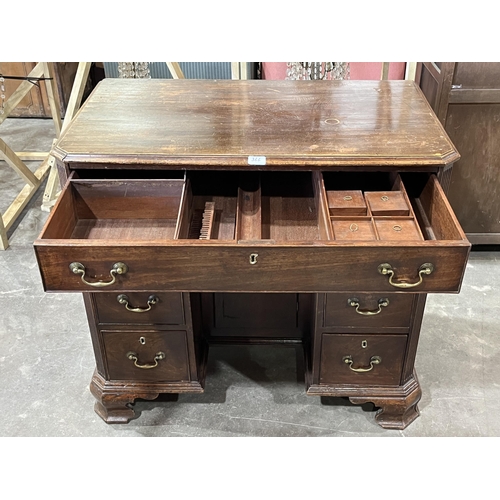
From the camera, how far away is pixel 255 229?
1.79 m

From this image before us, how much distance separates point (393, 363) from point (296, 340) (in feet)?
1.48

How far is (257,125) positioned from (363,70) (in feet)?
5.39

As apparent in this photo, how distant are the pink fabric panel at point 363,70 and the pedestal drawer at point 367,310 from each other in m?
1.62

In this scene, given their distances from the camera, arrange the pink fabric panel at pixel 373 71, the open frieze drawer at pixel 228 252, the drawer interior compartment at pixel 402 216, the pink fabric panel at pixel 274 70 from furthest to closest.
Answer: the pink fabric panel at pixel 274 70
the pink fabric panel at pixel 373 71
the drawer interior compartment at pixel 402 216
the open frieze drawer at pixel 228 252

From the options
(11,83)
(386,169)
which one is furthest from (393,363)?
(11,83)

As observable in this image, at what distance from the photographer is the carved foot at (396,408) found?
2.02m

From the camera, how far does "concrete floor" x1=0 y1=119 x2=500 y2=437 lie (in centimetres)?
208

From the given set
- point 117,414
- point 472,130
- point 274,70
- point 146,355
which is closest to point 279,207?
point 146,355

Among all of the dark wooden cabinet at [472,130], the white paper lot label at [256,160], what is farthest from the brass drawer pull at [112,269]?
the dark wooden cabinet at [472,130]

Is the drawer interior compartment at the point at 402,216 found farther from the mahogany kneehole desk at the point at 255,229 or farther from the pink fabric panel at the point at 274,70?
the pink fabric panel at the point at 274,70

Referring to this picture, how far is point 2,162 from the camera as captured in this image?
3.81 metres

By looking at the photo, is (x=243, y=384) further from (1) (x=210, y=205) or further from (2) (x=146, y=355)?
(1) (x=210, y=205)

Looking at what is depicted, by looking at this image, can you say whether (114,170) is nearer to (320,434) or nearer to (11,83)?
(320,434)

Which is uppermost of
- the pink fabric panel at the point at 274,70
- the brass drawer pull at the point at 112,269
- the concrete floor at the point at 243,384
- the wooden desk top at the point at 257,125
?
the wooden desk top at the point at 257,125
